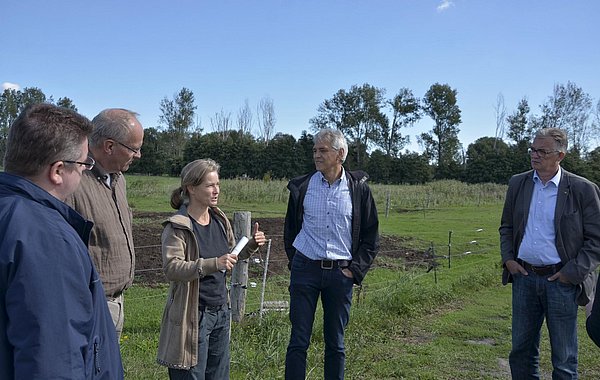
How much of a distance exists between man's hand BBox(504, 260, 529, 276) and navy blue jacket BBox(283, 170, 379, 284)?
1.02 meters

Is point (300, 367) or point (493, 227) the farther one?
point (493, 227)

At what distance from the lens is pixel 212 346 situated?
11.3ft

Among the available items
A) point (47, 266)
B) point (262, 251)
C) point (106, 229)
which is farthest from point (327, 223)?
point (262, 251)

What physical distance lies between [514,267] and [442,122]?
59.1 metres

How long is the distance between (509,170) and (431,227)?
100.0 feet

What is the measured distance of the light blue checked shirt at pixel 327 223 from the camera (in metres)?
3.97

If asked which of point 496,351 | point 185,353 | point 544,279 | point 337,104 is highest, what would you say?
point 337,104

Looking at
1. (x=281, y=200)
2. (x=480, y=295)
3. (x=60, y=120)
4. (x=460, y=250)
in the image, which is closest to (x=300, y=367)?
(x=60, y=120)

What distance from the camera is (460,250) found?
44.8 feet

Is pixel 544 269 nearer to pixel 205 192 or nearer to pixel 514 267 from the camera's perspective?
pixel 514 267

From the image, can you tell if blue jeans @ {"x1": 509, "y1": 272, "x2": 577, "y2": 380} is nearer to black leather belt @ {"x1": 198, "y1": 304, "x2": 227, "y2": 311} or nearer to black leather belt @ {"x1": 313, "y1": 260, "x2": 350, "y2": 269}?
black leather belt @ {"x1": 313, "y1": 260, "x2": 350, "y2": 269}

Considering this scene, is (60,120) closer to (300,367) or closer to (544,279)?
(300,367)

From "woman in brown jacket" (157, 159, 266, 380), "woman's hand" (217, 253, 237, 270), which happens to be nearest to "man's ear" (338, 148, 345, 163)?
"woman in brown jacket" (157, 159, 266, 380)

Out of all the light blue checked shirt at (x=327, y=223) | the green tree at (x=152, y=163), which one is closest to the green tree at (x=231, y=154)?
the green tree at (x=152, y=163)
